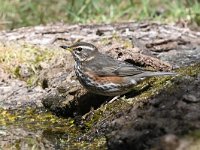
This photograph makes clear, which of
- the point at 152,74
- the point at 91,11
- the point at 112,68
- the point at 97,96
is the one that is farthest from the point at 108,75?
the point at 91,11

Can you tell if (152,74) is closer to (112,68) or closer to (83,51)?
(112,68)

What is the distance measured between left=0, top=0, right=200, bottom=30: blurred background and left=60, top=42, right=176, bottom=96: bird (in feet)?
12.4

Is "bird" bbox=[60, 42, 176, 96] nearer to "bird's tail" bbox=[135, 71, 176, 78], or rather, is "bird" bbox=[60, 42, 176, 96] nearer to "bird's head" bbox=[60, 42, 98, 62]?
"bird's tail" bbox=[135, 71, 176, 78]

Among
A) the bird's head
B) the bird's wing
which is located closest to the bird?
the bird's wing

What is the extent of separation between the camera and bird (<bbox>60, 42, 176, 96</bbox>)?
25.5 feet

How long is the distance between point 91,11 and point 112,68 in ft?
15.2

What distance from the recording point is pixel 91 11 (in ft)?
40.7

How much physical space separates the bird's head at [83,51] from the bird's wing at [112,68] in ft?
0.77

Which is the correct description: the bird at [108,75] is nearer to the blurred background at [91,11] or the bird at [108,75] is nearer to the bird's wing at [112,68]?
the bird's wing at [112,68]

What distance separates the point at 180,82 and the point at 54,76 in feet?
8.40

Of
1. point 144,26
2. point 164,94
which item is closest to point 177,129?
point 164,94

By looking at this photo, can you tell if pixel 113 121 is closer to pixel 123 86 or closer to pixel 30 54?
pixel 123 86

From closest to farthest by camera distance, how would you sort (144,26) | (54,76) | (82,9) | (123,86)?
(123,86) < (54,76) < (144,26) < (82,9)

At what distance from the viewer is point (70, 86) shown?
27.3 feet
